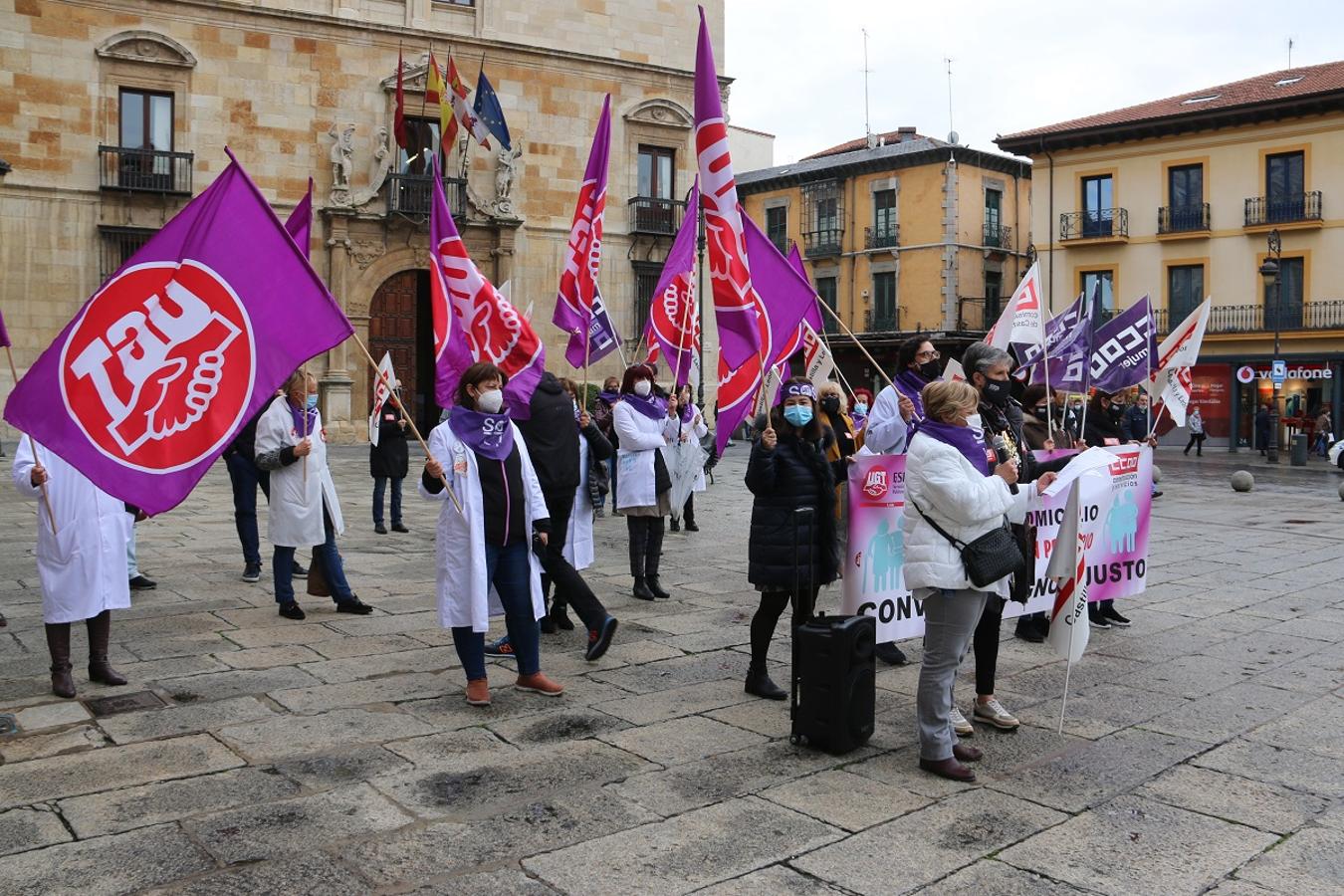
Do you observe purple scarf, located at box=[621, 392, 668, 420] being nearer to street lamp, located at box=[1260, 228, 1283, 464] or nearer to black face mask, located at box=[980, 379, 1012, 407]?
black face mask, located at box=[980, 379, 1012, 407]

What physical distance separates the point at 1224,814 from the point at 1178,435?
35168 mm

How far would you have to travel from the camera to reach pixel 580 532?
312 inches

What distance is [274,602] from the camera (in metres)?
8.31

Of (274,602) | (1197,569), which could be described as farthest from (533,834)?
(1197,569)

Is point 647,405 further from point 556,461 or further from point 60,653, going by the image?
point 60,653


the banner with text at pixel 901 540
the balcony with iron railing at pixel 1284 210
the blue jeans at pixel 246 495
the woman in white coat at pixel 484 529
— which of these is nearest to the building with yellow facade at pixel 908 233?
the balcony with iron railing at pixel 1284 210

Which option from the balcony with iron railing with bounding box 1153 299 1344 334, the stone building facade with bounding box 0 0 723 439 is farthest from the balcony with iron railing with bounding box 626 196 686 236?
the balcony with iron railing with bounding box 1153 299 1344 334

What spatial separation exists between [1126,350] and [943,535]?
269 inches

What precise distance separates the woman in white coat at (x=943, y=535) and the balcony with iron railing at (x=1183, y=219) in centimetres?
3567

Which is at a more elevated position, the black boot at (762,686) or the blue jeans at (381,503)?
the blue jeans at (381,503)

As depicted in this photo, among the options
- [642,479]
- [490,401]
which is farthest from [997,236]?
[490,401]

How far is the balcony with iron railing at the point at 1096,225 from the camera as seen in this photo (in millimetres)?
37719

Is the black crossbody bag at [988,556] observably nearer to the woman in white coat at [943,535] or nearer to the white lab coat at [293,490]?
the woman in white coat at [943,535]

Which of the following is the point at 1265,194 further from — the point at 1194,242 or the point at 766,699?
the point at 766,699
